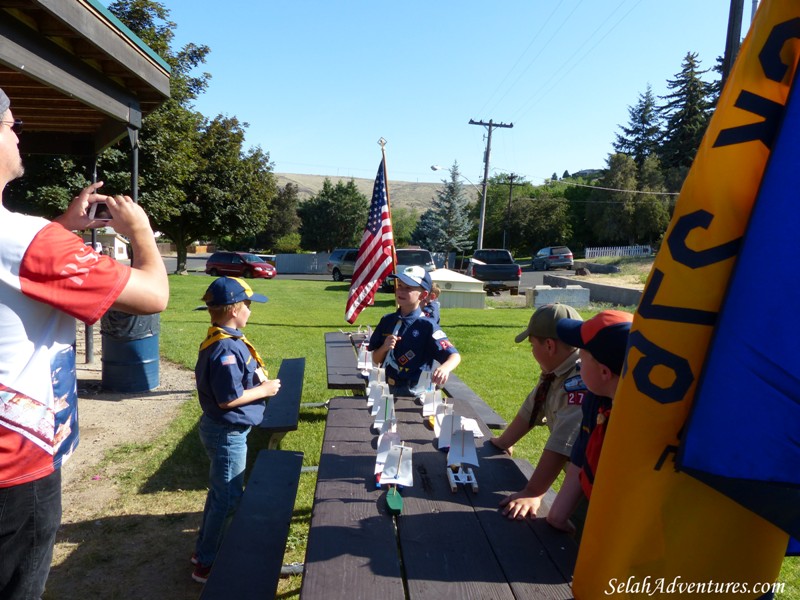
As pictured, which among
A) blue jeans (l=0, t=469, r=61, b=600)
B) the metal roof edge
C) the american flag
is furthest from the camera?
the american flag

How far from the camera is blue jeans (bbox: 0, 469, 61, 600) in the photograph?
1649 mm

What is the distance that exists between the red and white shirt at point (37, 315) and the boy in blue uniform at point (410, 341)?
2.39 metres

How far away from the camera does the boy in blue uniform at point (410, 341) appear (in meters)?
4.00

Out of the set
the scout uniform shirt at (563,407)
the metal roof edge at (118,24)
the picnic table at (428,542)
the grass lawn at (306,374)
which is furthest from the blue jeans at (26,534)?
the metal roof edge at (118,24)

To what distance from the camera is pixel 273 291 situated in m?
21.6

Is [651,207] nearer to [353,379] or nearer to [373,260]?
[373,260]

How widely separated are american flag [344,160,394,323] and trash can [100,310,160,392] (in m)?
2.29

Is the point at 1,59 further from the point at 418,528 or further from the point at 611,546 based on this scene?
the point at 611,546

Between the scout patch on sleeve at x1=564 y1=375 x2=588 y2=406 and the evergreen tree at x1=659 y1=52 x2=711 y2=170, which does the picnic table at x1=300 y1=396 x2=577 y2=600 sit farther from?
the evergreen tree at x1=659 y1=52 x2=711 y2=170

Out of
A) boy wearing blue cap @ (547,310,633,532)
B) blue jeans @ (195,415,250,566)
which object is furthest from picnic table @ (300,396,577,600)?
blue jeans @ (195,415,250,566)

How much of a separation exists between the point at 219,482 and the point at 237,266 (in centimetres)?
2643

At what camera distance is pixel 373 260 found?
250 inches

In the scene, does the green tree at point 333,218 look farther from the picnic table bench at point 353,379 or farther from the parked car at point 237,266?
the picnic table bench at point 353,379

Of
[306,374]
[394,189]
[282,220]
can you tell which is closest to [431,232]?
[282,220]
